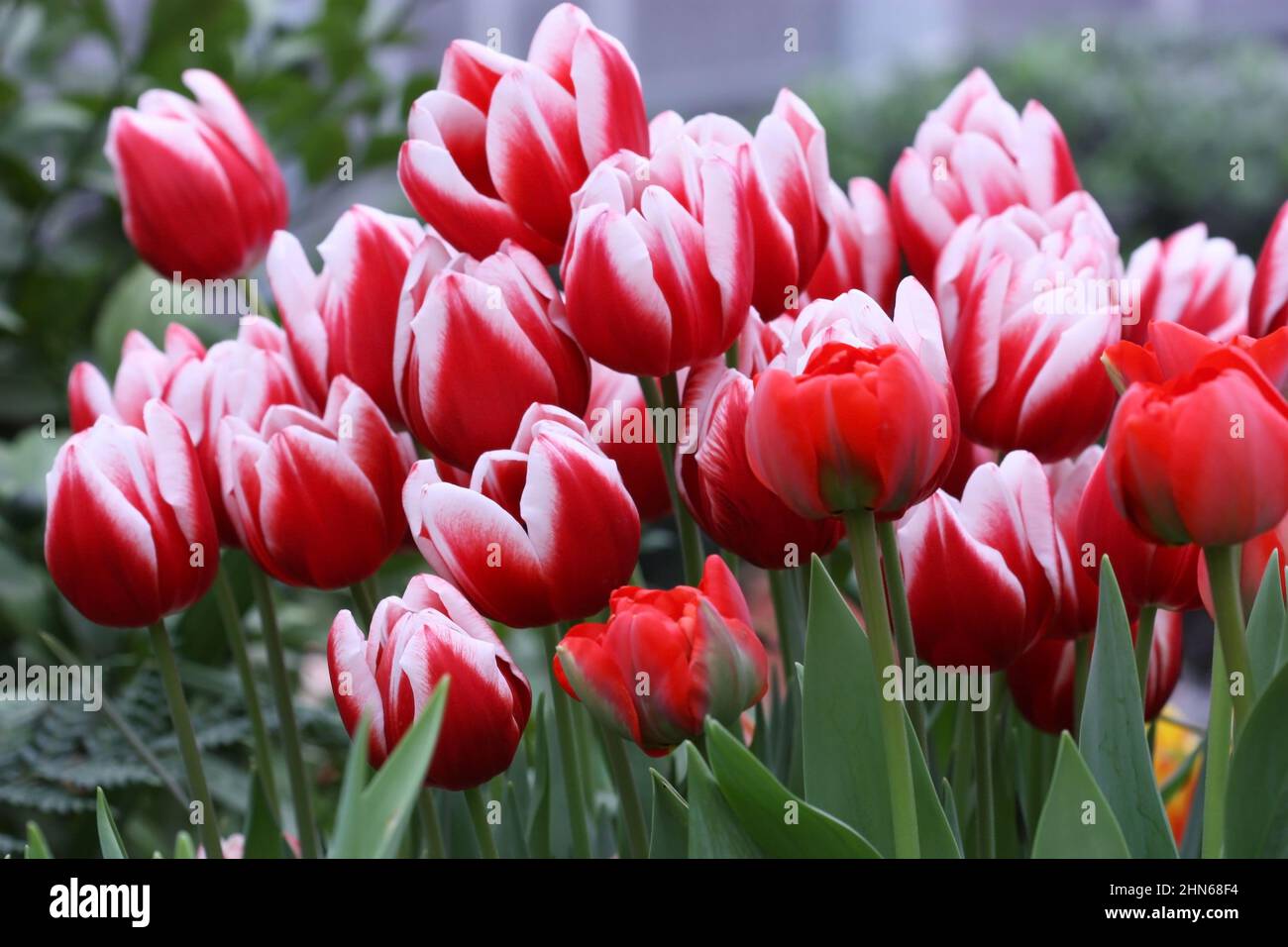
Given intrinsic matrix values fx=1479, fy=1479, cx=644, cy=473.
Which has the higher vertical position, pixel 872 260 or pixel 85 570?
pixel 872 260

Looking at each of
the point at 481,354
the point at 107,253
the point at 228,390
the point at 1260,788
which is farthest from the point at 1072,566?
the point at 107,253

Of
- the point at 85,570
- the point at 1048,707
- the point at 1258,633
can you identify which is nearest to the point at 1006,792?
the point at 1048,707

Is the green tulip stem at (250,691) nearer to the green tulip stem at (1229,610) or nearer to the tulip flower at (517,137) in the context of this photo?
the tulip flower at (517,137)

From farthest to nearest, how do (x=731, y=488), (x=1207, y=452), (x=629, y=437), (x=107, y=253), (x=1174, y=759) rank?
(x=107, y=253), (x=1174, y=759), (x=629, y=437), (x=731, y=488), (x=1207, y=452)

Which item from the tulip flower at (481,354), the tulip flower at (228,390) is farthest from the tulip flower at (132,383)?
the tulip flower at (481,354)

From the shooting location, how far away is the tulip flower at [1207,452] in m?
0.41

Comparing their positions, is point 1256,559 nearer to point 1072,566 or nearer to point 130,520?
point 1072,566

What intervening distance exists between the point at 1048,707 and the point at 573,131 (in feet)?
0.99

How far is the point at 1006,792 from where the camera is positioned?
672 mm

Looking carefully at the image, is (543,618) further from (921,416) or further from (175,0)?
(175,0)

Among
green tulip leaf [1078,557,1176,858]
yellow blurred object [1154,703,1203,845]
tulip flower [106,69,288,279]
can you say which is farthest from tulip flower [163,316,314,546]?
yellow blurred object [1154,703,1203,845]

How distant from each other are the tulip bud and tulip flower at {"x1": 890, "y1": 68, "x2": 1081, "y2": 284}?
7.0 inches

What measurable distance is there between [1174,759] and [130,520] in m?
0.74

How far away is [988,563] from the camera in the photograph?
0.51 metres
